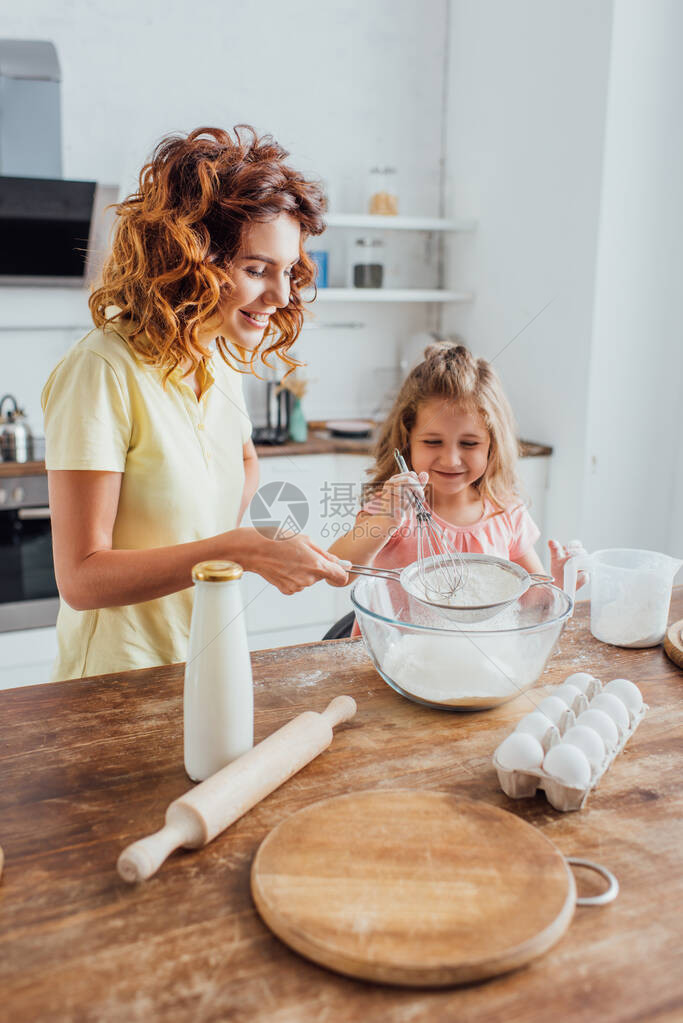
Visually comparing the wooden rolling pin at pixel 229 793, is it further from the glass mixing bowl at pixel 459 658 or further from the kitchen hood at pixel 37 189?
the kitchen hood at pixel 37 189

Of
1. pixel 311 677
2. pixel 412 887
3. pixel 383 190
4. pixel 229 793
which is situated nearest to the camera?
pixel 412 887

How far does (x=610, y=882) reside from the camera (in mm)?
769

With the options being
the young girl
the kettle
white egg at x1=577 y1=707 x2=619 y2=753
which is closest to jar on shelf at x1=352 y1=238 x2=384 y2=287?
the kettle

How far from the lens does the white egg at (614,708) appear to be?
3.15 feet

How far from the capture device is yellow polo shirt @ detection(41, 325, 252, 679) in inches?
48.6

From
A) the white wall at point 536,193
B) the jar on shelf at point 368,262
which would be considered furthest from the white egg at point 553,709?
the jar on shelf at point 368,262

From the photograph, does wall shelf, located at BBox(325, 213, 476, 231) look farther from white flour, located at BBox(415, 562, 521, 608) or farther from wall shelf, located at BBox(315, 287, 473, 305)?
white flour, located at BBox(415, 562, 521, 608)

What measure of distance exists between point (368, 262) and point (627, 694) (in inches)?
98.5

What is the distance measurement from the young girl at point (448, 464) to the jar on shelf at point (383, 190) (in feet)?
5.62

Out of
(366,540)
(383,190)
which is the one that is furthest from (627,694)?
(383,190)

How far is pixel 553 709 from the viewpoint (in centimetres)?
96

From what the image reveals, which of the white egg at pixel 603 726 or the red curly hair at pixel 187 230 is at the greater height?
the red curly hair at pixel 187 230

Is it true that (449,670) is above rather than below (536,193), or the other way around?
below

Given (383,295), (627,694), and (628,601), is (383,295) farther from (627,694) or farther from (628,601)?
(627,694)
